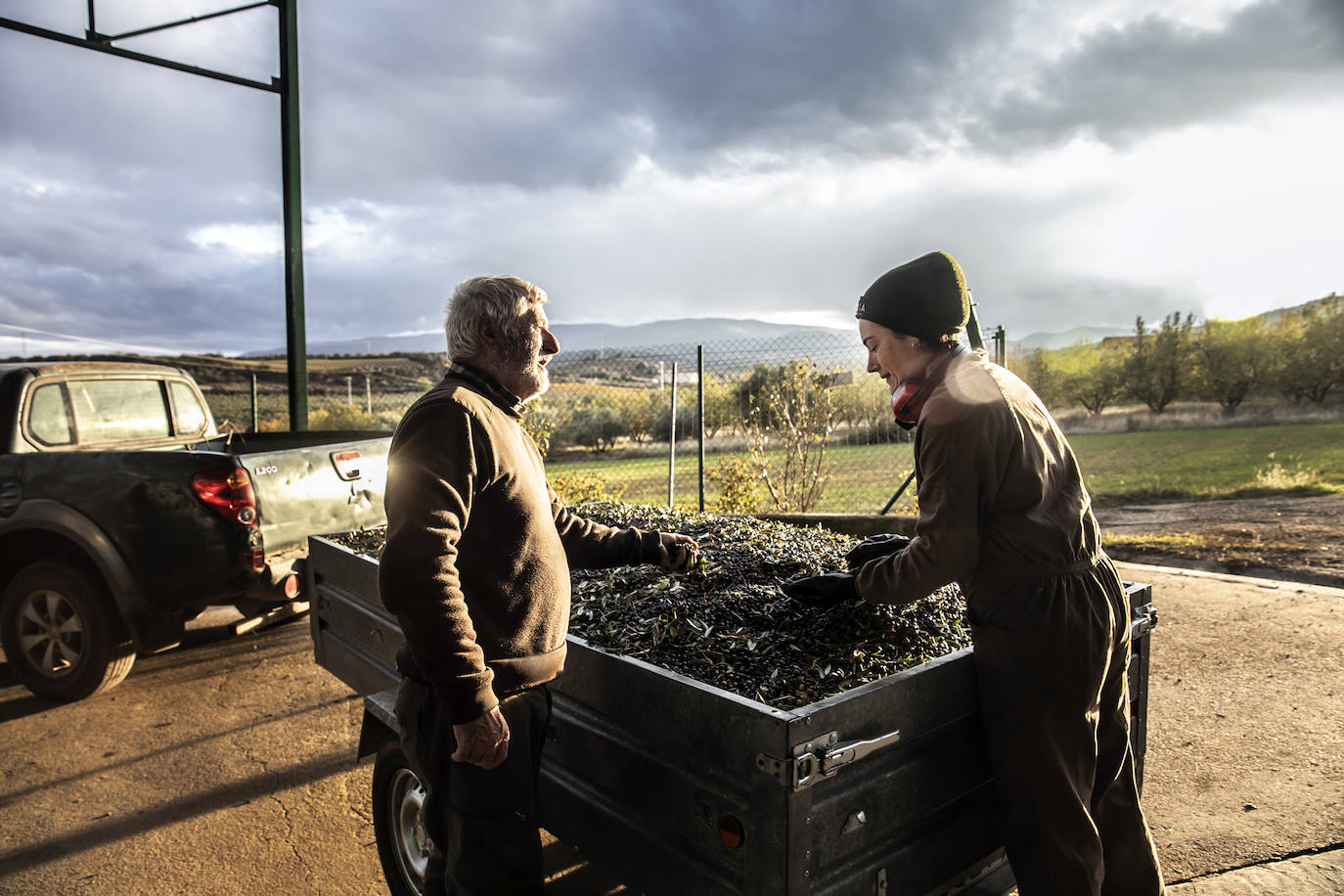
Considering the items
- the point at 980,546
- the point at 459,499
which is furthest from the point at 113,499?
the point at 980,546

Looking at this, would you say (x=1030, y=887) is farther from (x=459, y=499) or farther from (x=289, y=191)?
(x=289, y=191)

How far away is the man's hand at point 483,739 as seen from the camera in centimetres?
200

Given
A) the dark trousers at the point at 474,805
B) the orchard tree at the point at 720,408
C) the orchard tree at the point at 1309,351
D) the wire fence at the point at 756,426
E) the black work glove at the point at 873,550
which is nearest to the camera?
the dark trousers at the point at 474,805

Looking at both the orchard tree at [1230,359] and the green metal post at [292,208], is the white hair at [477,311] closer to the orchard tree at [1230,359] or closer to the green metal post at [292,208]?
the green metal post at [292,208]

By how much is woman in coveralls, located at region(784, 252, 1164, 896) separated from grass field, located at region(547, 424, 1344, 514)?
19.9ft

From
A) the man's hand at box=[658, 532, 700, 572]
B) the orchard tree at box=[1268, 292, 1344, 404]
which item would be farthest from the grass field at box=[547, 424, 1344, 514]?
the man's hand at box=[658, 532, 700, 572]

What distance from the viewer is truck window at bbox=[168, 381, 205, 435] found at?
6.61m

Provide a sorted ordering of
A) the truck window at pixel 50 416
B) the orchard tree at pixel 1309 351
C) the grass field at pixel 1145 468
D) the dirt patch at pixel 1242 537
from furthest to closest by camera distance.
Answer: the orchard tree at pixel 1309 351 < the grass field at pixel 1145 468 < the dirt patch at pixel 1242 537 < the truck window at pixel 50 416

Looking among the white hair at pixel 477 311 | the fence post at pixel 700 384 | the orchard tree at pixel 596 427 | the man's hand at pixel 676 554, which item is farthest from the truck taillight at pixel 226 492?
the orchard tree at pixel 596 427

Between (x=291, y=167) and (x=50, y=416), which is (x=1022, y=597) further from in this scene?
(x=291, y=167)

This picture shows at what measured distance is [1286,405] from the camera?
28.1 metres

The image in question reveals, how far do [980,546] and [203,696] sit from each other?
16.6ft

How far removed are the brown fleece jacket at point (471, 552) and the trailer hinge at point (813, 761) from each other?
74 centimetres

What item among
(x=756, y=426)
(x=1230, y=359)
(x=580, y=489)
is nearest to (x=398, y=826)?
(x=756, y=426)
